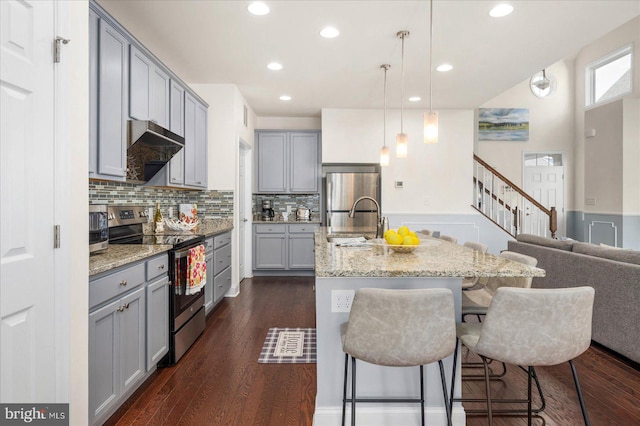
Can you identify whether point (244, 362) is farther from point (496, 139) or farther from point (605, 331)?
point (496, 139)

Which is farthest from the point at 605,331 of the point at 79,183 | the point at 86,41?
the point at 86,41

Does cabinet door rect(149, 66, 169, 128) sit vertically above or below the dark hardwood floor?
above

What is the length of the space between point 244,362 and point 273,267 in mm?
3033

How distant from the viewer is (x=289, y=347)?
2908 millimetres

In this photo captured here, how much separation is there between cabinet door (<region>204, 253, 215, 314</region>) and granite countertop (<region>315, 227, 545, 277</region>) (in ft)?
5.67

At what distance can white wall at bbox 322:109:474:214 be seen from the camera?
19.0 feet

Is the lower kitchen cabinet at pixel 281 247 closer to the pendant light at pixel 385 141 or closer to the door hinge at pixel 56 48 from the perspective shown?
the pendant light at pixel 385 141

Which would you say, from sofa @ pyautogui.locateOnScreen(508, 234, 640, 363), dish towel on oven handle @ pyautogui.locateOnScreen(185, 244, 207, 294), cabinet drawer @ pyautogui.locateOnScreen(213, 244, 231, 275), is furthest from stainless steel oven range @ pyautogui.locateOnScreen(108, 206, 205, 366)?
sofa @ pyautogui.locateOnScreen(508, 234, 640, 363)

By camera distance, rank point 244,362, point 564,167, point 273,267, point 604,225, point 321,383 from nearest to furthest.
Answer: point 321,383, point 244,362, point 273,267, point 604,225, point 564,167

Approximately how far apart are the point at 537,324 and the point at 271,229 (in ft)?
15.0

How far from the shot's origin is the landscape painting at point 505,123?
24.5 ft

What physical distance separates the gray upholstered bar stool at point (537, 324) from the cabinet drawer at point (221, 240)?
2945 mm

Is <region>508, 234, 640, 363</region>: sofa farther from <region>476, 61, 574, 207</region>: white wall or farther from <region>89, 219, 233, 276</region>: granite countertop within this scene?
<region>476, 61, 574, 207</region>: white wall

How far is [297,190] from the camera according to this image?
594 cm
